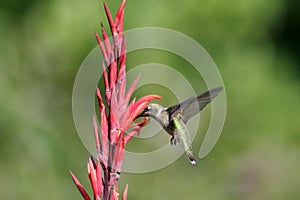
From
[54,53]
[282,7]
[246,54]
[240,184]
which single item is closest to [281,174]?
[240,184]

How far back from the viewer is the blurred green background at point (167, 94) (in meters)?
3.05

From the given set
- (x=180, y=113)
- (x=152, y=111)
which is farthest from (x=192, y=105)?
(x=152, y=111)

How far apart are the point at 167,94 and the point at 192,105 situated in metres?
3.04

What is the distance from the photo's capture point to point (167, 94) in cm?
466

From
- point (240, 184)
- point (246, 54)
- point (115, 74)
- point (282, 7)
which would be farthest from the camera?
point (282, 7)

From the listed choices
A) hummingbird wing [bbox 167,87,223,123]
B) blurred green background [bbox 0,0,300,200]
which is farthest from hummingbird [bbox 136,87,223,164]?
blurred green background [bbox 0,0,300,200]

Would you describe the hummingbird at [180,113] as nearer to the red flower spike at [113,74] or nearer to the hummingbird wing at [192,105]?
the hummingbird wing at [192,105]

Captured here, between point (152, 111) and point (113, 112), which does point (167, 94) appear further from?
point (113, 112)

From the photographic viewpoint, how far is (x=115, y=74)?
3.89 ft

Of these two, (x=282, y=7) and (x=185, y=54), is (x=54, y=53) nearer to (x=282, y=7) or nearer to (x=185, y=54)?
(x=185, y=54)

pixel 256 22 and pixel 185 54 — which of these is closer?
pixel 185 54

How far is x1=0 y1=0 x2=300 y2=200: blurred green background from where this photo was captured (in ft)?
10.0

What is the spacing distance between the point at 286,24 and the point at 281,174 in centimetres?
213

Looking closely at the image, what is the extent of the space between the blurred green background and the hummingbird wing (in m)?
1.33
